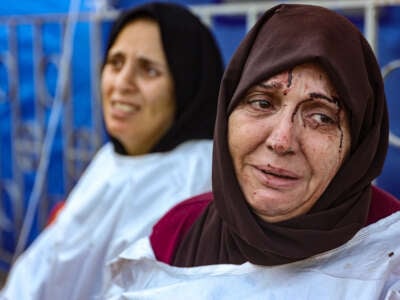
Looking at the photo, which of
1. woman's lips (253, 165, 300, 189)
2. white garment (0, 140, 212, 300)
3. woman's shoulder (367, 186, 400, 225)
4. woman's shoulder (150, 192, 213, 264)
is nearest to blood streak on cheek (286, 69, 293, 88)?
woman's lips (253, 165, 300, 189)

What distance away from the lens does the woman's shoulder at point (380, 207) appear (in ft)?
5.33

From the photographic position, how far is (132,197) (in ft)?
8.29

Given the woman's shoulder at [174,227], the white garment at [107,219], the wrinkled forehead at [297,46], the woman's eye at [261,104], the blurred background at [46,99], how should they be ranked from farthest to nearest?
the blurred background at [46,99] → the white garment at [107,219] → the woman's shoulder at [174,227] → the woman's eye at [261,104] → the wrinkled forehead at [297,46]

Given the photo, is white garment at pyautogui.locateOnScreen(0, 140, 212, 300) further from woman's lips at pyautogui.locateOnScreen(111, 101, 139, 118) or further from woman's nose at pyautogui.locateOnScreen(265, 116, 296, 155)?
woman's nose at pyautogui.locateOnScreen(265, 116, 296, 155)

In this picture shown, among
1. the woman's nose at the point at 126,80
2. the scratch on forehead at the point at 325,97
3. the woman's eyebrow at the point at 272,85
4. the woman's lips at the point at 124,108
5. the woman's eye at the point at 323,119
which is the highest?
the woman's eyebrow at the point at 272,85

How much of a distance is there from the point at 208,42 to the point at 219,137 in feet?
3.63

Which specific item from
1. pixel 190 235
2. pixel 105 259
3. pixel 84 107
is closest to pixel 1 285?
pixel 84 107

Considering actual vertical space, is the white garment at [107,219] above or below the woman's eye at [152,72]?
below

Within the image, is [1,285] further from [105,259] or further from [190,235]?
[190,235]

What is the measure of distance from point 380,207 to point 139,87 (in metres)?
1.16

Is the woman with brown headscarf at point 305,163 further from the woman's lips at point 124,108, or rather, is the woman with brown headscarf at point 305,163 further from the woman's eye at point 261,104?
the woman's lips at point 124,108

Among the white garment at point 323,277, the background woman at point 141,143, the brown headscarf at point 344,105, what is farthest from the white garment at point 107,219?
the brown headscarf at point 344,105

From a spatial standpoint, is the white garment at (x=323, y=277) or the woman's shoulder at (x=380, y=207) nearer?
the white garment at (x=323, y=277)

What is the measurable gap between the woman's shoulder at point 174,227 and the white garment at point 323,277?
0.17 m
